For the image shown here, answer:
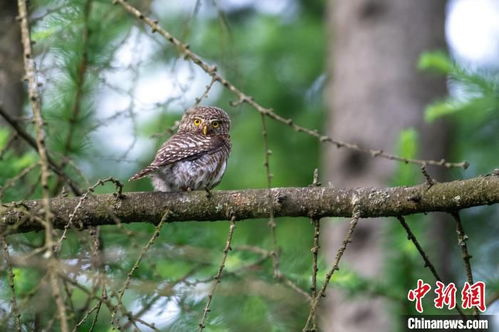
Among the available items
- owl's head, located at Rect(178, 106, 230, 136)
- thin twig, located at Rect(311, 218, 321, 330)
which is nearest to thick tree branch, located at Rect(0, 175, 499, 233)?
thin twig, located at Rect(311, 218, 321, 330)

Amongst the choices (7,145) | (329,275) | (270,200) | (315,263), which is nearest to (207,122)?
(7,145)

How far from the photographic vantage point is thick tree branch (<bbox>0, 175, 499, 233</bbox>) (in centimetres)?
301

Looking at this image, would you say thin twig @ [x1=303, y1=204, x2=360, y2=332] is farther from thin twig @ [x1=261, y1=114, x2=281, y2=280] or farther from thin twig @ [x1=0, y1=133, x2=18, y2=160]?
thin twig @ [x1=0, y1=133, x2=18, y2=160]

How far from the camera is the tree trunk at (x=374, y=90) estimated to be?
7000 mm

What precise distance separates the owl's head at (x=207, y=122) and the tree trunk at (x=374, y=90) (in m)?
1.97

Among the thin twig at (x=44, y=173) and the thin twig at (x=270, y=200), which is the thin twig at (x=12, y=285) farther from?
the thin twig at (x=270, y=200)

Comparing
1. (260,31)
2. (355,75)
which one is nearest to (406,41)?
(355,75)

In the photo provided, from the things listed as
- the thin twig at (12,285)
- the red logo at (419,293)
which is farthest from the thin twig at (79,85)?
the red logo at (419,293)

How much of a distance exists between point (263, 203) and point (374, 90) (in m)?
4.34

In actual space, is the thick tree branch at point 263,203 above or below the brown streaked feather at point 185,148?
below

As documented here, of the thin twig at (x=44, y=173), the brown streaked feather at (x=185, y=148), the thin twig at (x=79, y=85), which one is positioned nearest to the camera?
the thin twig at (x=44, y=173)

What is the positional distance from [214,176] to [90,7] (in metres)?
1.27

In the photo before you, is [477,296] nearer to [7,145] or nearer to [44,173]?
[44,173]

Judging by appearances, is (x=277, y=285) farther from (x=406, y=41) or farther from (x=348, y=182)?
(x=406, y=41)
